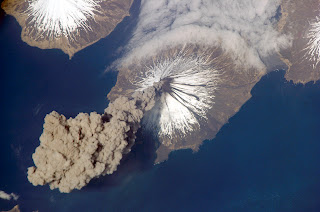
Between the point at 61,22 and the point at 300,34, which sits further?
the point at 300,34

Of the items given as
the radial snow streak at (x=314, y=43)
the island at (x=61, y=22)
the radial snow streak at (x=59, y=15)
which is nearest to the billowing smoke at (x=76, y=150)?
the island at (x=61, y=22)

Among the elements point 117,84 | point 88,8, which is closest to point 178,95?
point 117,84

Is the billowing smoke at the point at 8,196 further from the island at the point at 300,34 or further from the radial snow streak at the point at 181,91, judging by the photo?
the island at the point at 300,34

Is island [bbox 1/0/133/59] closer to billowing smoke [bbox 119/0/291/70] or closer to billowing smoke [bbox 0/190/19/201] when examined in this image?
billowing smoke [bbox 119/0/291/70]

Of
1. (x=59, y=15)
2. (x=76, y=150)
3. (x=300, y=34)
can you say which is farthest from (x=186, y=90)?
(x=59, y=15)

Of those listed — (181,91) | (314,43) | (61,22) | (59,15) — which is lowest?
(314,43)

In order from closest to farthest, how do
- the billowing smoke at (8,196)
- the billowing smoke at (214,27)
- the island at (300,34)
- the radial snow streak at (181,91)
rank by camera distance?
the billowing smoke at (8,196) < the radial snow streak at (181,91) < the billowing smoke at (214,27) < the island at (300,34)

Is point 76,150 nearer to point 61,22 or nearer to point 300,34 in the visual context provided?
point 61,22
